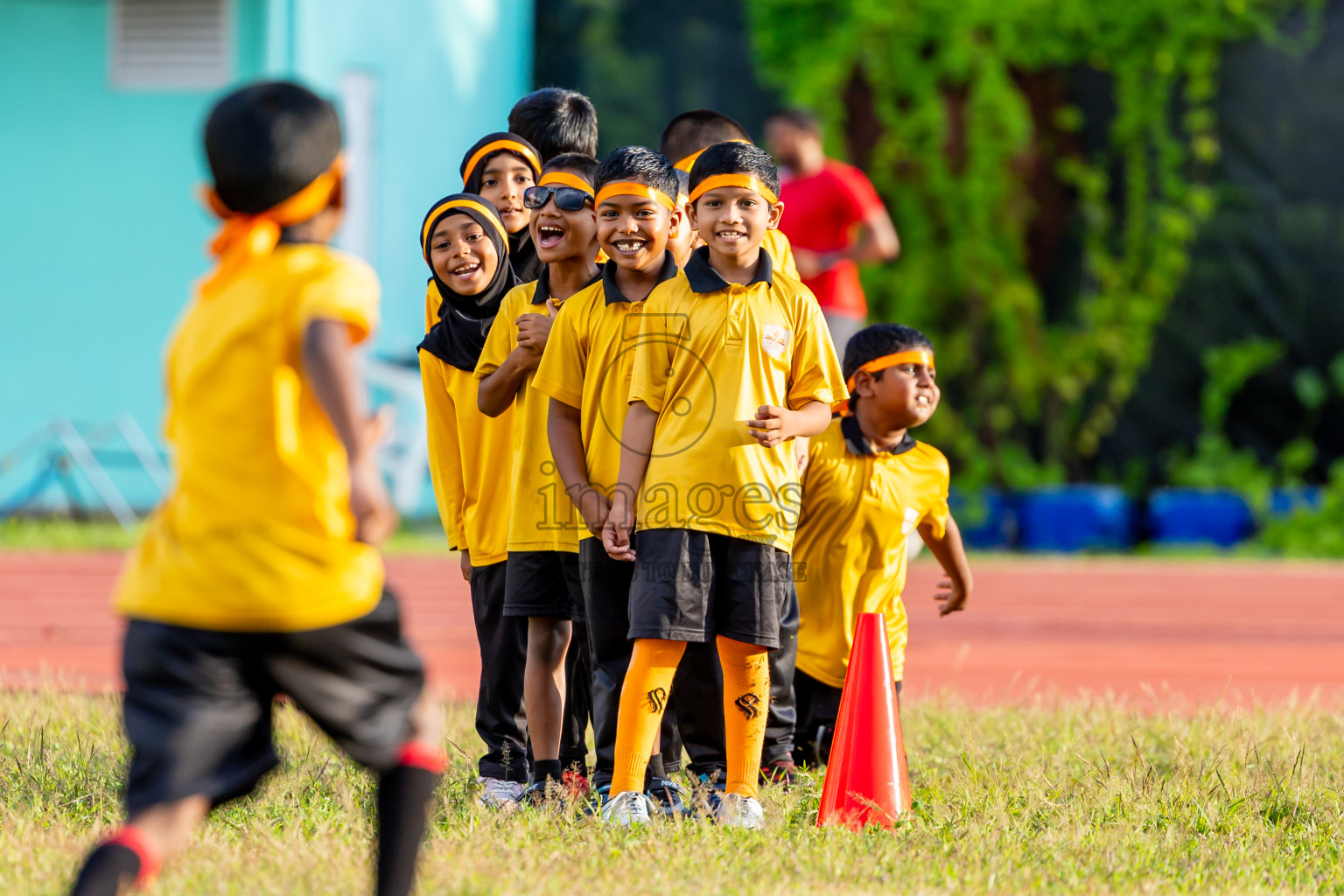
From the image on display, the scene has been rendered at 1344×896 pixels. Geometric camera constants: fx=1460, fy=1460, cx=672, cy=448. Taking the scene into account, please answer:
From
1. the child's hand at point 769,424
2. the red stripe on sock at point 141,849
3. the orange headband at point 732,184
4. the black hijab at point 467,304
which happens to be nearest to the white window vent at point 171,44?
the black hijab at point 467,304

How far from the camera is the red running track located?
621 centimetres

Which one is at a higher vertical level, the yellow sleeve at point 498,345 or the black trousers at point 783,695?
the yellow sleeve at point 498,345

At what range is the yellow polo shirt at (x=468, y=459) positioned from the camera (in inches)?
152

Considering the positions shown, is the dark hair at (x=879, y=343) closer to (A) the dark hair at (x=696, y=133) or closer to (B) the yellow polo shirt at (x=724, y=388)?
(B) the yellow polo shirt at (x=724, y=388)

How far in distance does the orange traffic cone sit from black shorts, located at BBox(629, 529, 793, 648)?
0.35 m

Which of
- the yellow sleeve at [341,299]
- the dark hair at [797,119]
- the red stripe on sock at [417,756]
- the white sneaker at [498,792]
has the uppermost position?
the dark hair at [797,119]

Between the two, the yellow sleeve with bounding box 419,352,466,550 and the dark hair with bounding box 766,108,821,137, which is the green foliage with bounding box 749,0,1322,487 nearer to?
the dark hair with bounding box 766,108,821,137

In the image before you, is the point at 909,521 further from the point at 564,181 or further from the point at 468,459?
the point at 564,181

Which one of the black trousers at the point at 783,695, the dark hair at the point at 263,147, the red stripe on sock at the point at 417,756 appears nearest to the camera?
the dark hair at the point at 263,147

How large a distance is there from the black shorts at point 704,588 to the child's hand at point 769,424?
25cm

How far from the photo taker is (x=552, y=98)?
430 cm

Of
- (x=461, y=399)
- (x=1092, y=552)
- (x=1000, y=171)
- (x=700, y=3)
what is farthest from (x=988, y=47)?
(x=461, y=399)

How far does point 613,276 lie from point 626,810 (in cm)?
128

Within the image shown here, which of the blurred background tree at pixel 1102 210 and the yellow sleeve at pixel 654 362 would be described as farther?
the blurred background tree at pixel 1102 210
